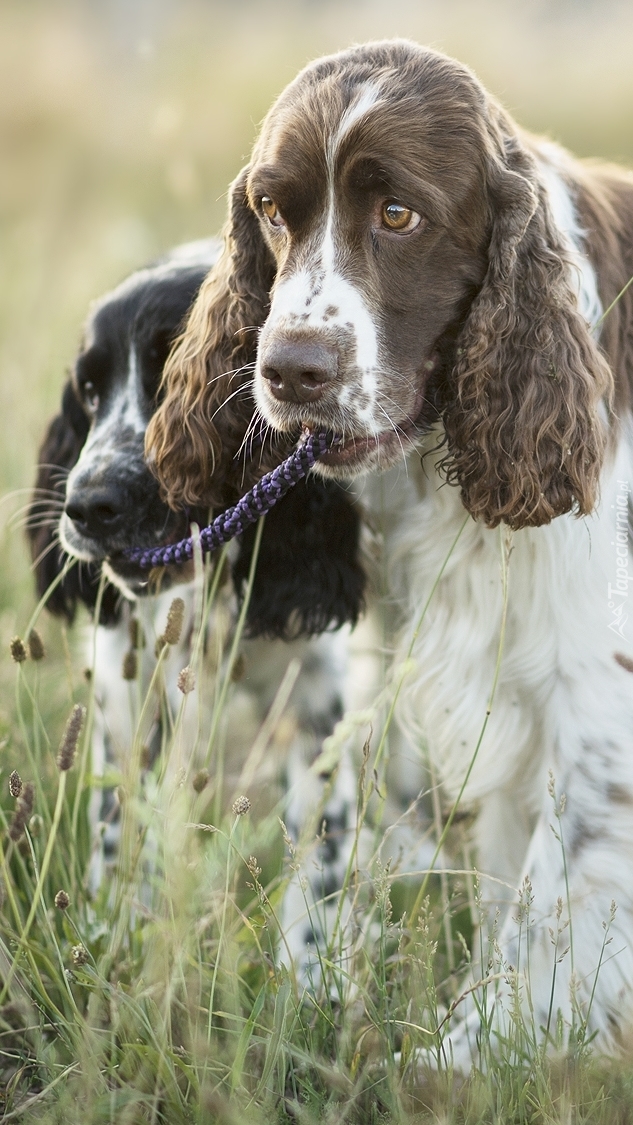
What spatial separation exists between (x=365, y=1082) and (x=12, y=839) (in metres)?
0.80

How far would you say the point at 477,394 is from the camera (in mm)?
2537

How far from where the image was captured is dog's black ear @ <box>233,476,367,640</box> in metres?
3.10

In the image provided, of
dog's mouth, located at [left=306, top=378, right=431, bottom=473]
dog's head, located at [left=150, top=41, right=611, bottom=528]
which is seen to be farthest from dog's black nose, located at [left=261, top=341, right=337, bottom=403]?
dog's mouth, located at [left=306, top=378, right=431, bottom=473]

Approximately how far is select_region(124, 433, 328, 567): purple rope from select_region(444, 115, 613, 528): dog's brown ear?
1.10 ft

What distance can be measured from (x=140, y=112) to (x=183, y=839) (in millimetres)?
6841

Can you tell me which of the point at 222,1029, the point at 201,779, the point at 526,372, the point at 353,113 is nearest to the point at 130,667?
the point at 201,779

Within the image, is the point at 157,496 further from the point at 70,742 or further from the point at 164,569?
the point at 70,742

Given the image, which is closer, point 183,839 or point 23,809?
point 183,839

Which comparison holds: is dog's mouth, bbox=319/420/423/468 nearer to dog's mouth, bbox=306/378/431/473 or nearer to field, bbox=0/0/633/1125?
dog's mouth, bbox=306/378/431/473

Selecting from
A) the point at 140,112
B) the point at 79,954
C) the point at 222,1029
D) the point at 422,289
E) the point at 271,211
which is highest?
the point at 140,112

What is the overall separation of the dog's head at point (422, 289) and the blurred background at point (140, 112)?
1556mm

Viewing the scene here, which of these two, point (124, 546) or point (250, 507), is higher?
point (250, 507)

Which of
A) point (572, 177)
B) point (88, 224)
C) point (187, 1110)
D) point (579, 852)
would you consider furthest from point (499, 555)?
point (88, 224)

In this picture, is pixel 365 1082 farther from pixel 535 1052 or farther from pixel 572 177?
pixel 572 177
